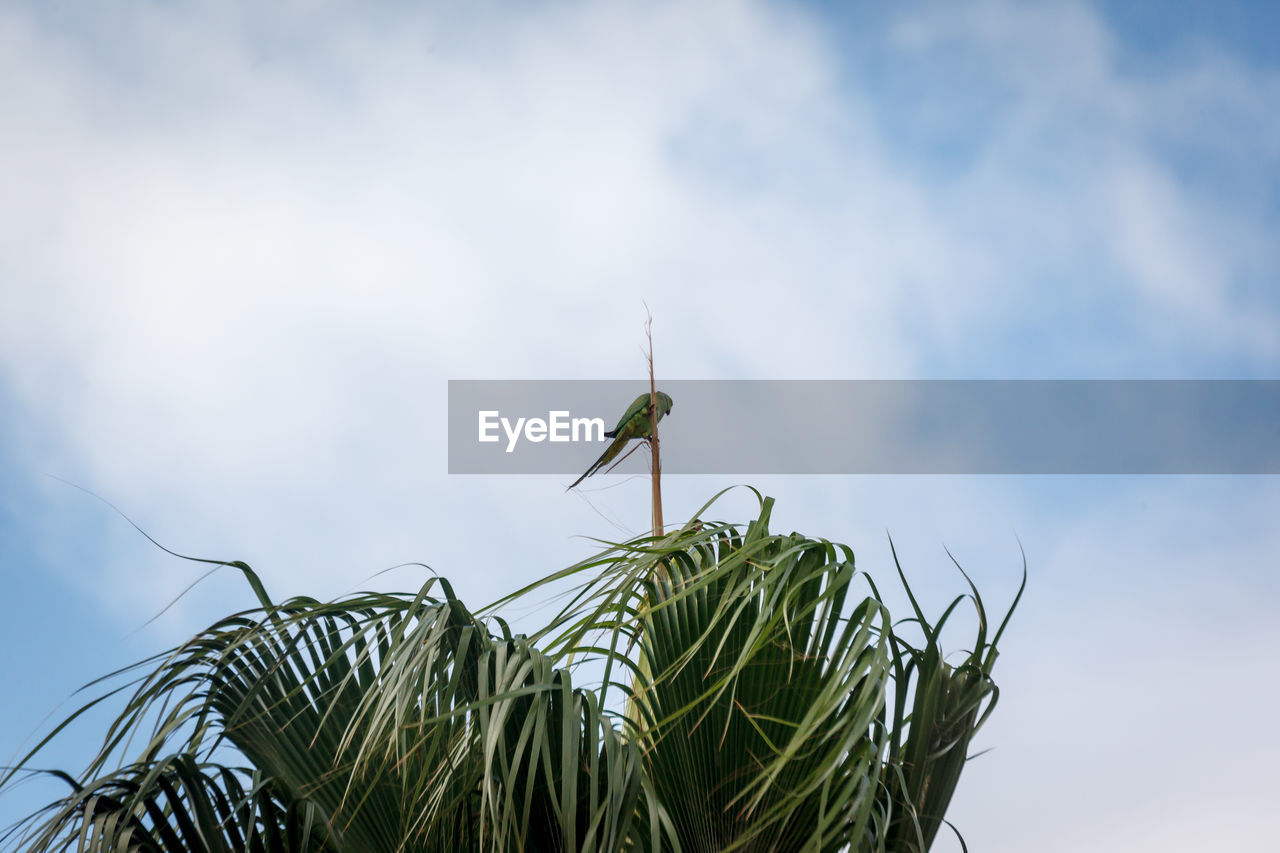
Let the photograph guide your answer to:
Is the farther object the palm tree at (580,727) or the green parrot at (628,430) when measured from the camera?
the green parrot at (628,430)

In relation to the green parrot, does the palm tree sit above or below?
below

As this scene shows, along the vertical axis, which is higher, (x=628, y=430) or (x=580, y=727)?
(x=628, y=430)

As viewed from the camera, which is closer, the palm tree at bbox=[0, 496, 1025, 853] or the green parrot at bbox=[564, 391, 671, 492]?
the palm tree at bbox=[0, 496, 1025, 853]

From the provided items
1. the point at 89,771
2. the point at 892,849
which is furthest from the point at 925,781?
the point at 89,771

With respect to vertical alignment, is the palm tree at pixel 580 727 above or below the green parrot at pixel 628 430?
below

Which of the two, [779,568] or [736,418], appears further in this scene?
[736,418]

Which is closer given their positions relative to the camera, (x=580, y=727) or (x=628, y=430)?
(x=580, y=727)

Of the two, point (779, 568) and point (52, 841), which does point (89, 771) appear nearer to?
point (52, 841)

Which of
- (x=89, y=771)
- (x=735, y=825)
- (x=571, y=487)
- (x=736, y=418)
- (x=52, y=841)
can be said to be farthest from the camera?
(x=736, y=418)
